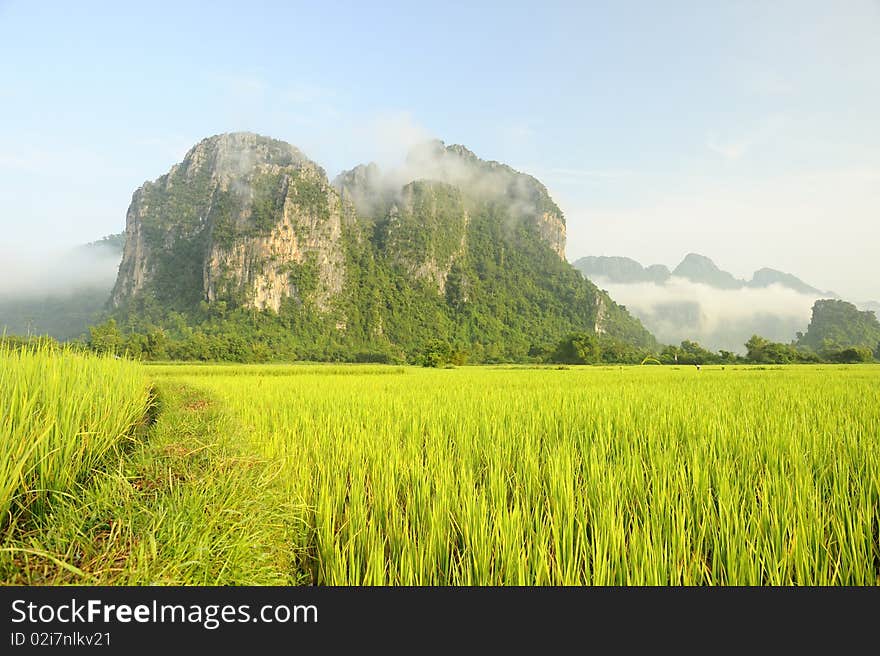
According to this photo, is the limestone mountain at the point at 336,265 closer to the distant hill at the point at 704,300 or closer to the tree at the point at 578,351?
the tree at the point at 578,351

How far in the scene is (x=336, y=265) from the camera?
229 feet

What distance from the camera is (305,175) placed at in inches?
2835

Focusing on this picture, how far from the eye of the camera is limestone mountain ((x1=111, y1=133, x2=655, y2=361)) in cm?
6169

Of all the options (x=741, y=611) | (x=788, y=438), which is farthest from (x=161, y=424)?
(x=788, y=438)

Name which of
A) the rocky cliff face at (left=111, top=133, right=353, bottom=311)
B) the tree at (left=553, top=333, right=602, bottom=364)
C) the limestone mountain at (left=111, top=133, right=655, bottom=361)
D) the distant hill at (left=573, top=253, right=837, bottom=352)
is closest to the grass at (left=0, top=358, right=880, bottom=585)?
the tree at (left=553, top=333, right=602, bottom=364)

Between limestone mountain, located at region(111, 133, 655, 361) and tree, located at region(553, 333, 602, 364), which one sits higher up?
limestone mountain, located at region(111, 133, 655, 361)

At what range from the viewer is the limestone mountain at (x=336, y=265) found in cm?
6169

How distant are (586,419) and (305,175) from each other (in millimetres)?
76047

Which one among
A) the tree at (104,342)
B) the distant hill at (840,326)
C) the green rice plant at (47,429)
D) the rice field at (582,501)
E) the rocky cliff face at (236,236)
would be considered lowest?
the rice field at (582,501)

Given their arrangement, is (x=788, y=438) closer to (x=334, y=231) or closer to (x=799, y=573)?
(x=799, y=573)

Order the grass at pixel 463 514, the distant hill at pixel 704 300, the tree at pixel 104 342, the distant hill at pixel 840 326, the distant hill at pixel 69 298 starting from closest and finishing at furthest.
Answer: the grass at pixel 463 514, the tree at pixel 104 342, the distant hill at pixel 69 298, the distant hill at pixel 840 326, the distant hill at pixel 704 300

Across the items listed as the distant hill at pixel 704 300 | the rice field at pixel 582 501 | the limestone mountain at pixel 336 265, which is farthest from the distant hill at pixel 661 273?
the rice field at pixel 582 501

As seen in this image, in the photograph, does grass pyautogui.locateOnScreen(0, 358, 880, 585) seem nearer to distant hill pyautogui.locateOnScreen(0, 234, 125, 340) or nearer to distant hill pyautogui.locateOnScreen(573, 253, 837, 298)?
distant hill pyautogui.locateOnScreen(0, 234, 125, 340)

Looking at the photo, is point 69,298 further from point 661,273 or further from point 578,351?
point 661,273
